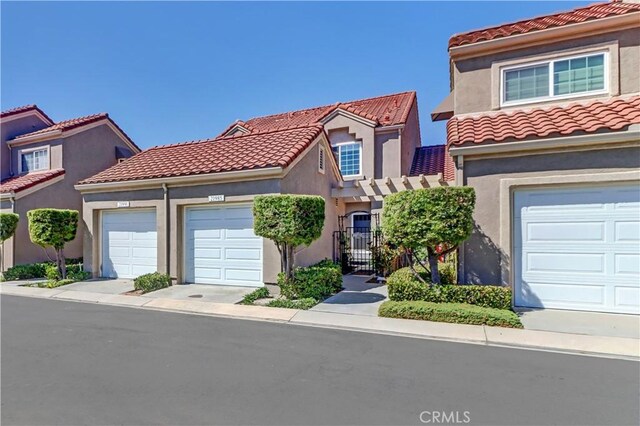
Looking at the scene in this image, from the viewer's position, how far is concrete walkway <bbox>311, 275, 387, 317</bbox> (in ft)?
27.9

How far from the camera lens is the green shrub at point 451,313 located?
695 centimetres

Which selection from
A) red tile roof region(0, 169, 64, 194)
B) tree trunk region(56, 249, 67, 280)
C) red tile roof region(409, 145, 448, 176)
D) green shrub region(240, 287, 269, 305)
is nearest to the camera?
green shrub region(240, 287, 269, 305)

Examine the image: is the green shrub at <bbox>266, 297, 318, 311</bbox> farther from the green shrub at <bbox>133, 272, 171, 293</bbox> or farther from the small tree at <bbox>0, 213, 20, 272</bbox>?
the small tree at <bbox>0, 213, 20, 272</bbox>

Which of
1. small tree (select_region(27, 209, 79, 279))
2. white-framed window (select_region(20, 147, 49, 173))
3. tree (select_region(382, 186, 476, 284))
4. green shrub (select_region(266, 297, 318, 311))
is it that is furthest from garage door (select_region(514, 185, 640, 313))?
white-framed window (select_region(20, 147, 49, 173))

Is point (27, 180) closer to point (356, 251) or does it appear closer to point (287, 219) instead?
point (287, 219)

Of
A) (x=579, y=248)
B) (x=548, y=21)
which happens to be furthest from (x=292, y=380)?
(x=548, y=21)

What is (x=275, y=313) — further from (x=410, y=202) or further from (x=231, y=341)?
(x=410, y=202)

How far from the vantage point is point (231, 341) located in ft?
21.2

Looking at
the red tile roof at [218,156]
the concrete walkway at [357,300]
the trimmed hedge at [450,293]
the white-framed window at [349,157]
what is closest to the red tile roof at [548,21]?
the red tile roof at [218,156]

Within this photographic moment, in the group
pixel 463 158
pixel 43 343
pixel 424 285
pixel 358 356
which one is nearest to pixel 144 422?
pixel 358 356

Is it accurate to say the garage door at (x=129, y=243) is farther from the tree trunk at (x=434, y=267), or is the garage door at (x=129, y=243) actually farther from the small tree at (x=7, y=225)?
the tree trunk at (x=434, y=267)

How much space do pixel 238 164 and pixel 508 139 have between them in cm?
794

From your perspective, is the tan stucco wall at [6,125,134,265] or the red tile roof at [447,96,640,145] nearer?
the red tile roof at [447,96,640,145]

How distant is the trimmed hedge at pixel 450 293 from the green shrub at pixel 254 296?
12.5 feet
